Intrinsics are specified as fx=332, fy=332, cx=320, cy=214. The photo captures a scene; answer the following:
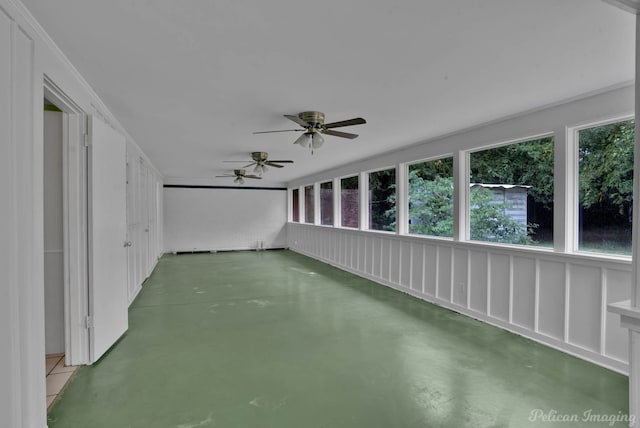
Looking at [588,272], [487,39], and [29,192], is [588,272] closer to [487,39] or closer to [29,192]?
[487,39]

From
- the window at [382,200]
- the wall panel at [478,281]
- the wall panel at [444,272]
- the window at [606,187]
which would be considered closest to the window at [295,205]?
the window at [382,200]

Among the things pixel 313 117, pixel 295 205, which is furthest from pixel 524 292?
pixel 295 205

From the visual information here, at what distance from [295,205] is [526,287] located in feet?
27.1

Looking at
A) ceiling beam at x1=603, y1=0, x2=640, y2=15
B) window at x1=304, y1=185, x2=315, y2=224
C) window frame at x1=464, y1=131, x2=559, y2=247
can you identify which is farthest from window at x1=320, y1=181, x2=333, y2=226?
ceiling beam at x1=603, y1=0, x2=640, y2=15

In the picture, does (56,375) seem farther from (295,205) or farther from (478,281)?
(295,205)

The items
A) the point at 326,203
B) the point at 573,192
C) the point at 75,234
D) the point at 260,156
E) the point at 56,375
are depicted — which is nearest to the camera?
the point at 56,375

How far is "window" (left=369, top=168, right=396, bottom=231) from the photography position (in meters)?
5.92

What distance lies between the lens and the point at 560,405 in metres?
2.25

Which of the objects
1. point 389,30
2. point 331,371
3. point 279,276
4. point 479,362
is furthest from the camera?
point 279,276

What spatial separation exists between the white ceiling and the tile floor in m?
2.35

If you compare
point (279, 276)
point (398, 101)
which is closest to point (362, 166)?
point (279, 276)

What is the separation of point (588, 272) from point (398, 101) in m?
2.29

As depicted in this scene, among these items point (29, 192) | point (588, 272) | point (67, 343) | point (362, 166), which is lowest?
point (67, 343)

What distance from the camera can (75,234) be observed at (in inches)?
107
